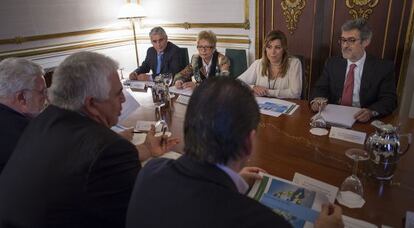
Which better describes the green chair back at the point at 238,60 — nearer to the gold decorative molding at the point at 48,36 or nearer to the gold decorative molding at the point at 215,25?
the gold decorative molding at the point at 215,25

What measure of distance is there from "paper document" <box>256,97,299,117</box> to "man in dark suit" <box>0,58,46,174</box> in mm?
1251

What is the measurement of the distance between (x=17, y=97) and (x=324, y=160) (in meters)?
1.50

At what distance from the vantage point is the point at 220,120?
685mm

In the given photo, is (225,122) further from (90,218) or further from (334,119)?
(334,119)

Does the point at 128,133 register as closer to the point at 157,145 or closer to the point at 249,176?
the point at 157,145

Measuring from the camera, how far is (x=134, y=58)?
16.9 feet

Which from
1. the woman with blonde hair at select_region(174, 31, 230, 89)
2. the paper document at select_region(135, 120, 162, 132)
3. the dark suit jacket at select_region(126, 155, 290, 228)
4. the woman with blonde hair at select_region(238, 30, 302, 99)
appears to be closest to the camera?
the dark suit jacket at select_region(126, 155, 290, 228)

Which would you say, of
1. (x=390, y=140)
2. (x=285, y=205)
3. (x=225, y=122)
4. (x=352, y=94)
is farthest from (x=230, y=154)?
(x=352, y=94)

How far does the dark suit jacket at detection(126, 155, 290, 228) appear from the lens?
0.60m

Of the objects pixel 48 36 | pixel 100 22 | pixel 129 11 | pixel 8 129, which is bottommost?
pixel 8 129

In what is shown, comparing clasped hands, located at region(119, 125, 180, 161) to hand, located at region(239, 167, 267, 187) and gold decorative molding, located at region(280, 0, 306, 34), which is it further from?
gold decorative molding, located at region(280, 0, 306, 34)

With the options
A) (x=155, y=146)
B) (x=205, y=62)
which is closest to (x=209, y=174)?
(x=155, y=146)

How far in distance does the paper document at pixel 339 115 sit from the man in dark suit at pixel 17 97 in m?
1.55

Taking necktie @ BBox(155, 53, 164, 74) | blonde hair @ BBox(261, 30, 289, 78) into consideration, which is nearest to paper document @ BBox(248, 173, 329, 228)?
blonde hair @ BBox(261, 30, 289, 78)
